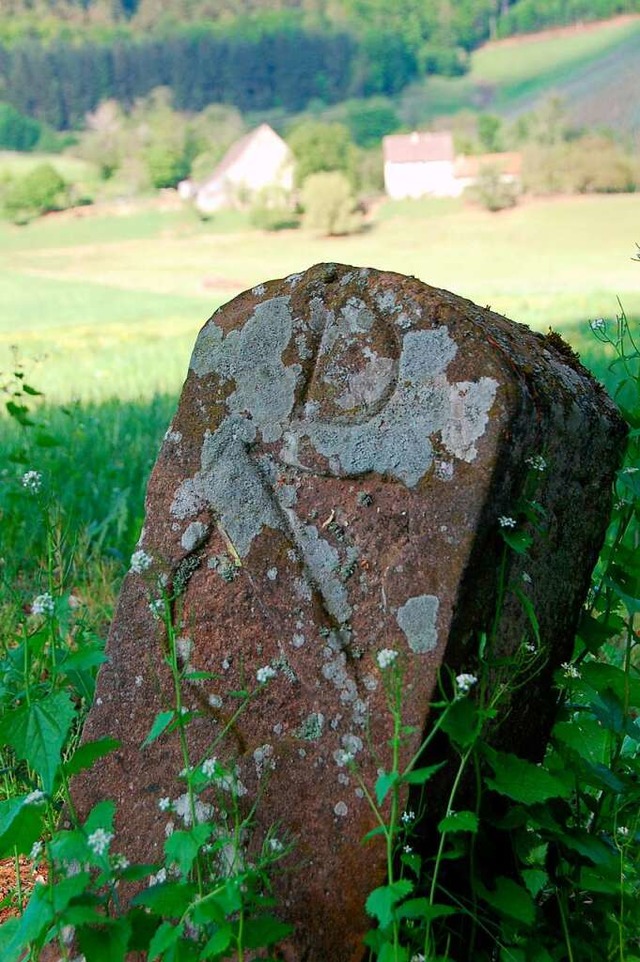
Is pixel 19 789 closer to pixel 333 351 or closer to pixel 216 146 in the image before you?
pixel 333 351

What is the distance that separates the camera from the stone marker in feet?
8.05

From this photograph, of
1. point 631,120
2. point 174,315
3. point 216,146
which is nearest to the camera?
point 174,315

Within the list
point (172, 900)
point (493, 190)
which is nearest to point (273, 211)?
point (493, 190)

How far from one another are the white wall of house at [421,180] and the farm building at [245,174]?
18.9 feet

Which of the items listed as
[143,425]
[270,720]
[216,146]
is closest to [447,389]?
[270,720]

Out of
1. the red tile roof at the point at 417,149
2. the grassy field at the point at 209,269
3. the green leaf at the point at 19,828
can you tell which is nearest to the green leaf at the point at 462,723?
the green leaf at the point at 19,828

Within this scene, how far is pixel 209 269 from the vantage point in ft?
154

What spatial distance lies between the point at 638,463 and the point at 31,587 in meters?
3.49

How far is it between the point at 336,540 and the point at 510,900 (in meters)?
0.83

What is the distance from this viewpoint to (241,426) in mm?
2787

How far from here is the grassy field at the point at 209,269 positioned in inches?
854

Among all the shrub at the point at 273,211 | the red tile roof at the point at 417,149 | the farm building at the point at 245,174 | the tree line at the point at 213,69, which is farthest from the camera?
the tree line at the point at 213,69

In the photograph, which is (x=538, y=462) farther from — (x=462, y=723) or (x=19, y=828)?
(x=19, y=828)

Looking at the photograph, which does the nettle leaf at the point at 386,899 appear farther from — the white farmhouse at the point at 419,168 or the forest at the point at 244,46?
the forest at the point at 244,46
